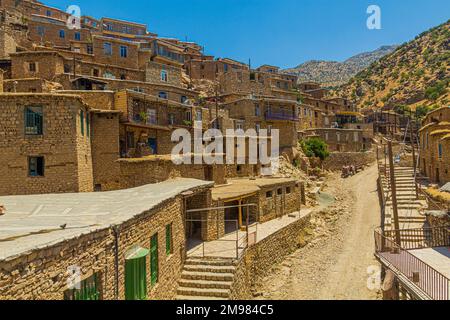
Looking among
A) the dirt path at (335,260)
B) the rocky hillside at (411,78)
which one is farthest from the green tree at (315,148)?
the rocky hillside at (411,78)

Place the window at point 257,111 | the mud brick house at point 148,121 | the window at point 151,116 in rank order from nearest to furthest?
1. the mud brick house at point 148,121
2. the window at point 151,116
3. the window at point 257,111

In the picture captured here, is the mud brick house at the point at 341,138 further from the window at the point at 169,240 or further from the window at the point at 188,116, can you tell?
the window at the point at 169,240

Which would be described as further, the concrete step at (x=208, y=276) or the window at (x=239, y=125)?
the window at (x=239, y=125)

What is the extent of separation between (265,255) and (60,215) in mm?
13900

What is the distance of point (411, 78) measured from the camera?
87.2 m

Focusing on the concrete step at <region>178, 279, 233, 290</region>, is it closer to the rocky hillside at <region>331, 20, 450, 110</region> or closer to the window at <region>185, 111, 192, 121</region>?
the window at <region>185, 111, 192, 121</region>

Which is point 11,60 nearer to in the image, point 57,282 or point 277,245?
point 277,245

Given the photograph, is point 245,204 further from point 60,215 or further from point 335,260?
point 60,215

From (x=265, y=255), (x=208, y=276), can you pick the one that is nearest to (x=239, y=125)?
(x=265, y=255)

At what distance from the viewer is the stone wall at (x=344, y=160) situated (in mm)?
52844

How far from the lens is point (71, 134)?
735 inches

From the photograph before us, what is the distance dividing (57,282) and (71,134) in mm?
13355

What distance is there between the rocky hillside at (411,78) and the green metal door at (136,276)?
247 feet

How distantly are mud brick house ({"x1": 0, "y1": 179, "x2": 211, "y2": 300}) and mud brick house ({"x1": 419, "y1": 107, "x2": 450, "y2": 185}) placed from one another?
2414 cm
